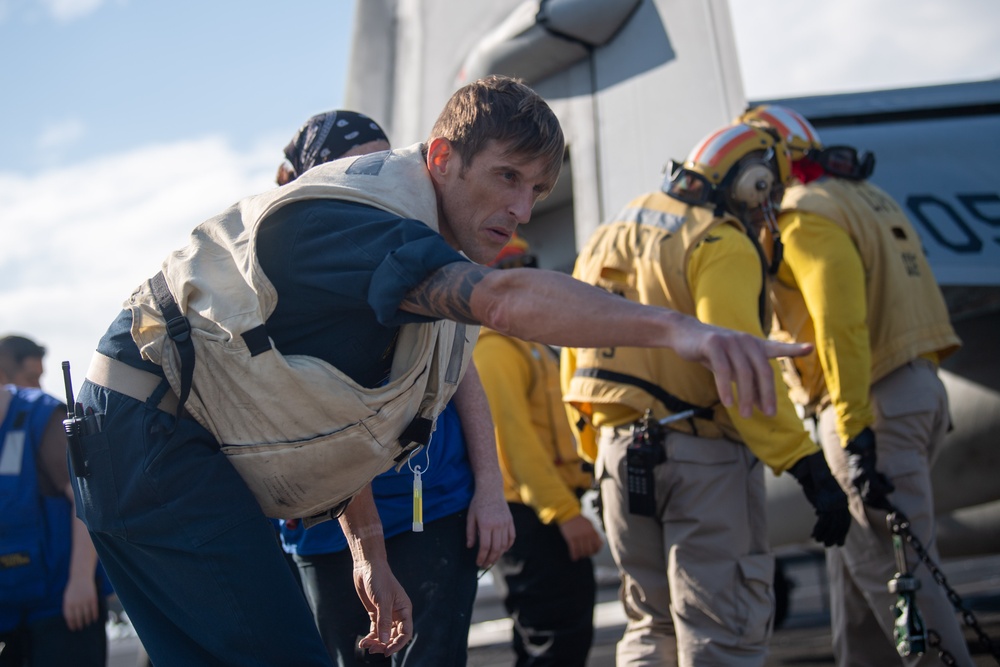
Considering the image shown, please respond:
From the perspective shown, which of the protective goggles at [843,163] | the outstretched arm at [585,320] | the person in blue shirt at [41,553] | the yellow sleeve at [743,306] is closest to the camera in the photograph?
the outstretched arm at [585,320]

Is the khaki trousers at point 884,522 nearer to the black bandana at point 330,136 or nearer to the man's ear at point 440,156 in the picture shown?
the black bandana at point 330,136

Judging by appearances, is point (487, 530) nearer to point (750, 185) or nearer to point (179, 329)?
point (179, 329)

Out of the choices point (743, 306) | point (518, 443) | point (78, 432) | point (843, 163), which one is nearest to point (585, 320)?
point (78, 432)

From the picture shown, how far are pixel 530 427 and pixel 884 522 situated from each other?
1.35 meters

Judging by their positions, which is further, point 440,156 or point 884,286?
point 884,286

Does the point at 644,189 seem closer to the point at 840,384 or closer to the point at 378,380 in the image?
the point at 840,384

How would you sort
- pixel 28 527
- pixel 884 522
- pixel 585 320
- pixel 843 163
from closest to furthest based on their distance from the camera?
1. pixel 585 320
2. pixel 28 527
3. pixel 884 522
4. pixel 843 163

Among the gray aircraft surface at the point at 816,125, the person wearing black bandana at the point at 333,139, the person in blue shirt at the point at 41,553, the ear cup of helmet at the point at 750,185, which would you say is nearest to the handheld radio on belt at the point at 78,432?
the person wearing black bandana at the point at 333,139

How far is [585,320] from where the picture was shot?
153 centimetres

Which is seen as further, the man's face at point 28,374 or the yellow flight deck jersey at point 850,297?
the man's face at point 28,374

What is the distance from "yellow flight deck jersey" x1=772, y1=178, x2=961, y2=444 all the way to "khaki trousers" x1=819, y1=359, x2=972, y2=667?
12cm

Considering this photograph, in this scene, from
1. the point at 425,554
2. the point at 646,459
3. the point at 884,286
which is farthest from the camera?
the point at 884,286

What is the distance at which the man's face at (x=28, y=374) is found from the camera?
15.1 ft

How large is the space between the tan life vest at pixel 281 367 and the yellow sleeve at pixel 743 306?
5.09 ft
